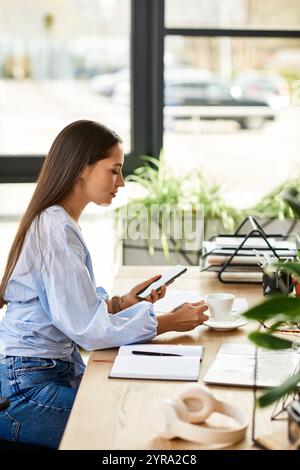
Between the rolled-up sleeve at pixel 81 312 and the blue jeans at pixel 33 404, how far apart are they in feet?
0.41

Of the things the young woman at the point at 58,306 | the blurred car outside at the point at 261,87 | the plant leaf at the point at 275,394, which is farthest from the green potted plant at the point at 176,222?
the plant leaf at the point at 275,394

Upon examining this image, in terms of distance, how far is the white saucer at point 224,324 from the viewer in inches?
83.7

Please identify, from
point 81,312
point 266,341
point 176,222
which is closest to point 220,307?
point 81,312

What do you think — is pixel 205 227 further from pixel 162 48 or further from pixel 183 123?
pixel 162 48

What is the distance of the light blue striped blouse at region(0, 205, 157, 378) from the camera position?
1.96m

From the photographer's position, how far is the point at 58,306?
197 cm

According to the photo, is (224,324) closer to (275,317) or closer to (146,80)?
(275,317)

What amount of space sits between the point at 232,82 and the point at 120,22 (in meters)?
0.65

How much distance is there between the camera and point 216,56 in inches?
166

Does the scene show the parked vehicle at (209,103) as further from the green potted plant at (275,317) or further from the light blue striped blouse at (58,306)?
the green potted plant at (275,317)

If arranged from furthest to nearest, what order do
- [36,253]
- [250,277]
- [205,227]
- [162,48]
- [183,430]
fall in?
1. [162,48]
2. [205,227]
3. [250,277]
4. [36,253]
5. [183,430]

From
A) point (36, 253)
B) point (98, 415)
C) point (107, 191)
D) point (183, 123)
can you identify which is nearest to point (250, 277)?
point (107, 191)

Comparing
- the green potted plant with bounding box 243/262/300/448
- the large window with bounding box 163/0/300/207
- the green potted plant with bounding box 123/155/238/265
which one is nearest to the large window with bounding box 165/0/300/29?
the large window with bounding box 163/0/300/207

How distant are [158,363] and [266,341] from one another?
1.77 feet
